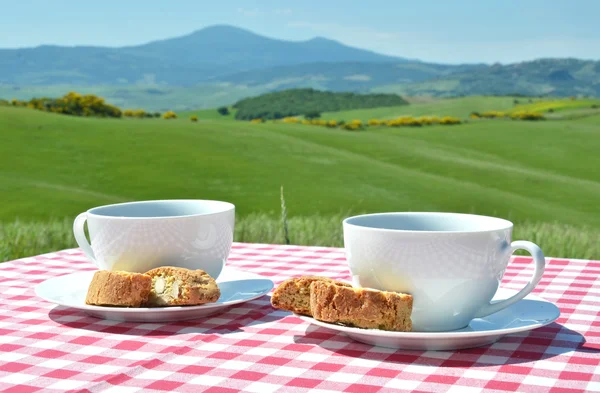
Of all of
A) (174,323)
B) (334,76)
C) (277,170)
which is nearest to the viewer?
(174,323)

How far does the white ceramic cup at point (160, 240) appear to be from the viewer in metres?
1.56

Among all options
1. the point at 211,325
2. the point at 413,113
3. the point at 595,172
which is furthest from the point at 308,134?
the point at 211,325

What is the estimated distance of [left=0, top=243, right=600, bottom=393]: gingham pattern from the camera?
114 centimetres

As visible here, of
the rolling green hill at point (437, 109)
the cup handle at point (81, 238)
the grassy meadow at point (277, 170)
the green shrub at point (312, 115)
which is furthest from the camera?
the green shrub at point (312, 115)

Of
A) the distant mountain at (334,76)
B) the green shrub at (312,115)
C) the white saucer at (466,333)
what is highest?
the distant mountain at (334,76)

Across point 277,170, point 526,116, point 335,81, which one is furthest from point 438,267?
point 335,81

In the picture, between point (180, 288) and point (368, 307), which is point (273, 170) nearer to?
point (180, 288)

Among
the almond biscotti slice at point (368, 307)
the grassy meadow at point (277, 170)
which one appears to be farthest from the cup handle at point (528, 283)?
the grassy meadow at point (277, 170)

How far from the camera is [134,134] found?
24.0m

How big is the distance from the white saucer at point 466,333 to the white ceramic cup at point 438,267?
0.12 feet

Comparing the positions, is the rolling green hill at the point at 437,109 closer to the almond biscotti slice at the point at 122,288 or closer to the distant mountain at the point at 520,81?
the distant mountain at the point at 520,81

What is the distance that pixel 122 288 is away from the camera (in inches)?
57.5

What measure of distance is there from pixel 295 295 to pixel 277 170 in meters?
20.8

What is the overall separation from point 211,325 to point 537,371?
0.62m
